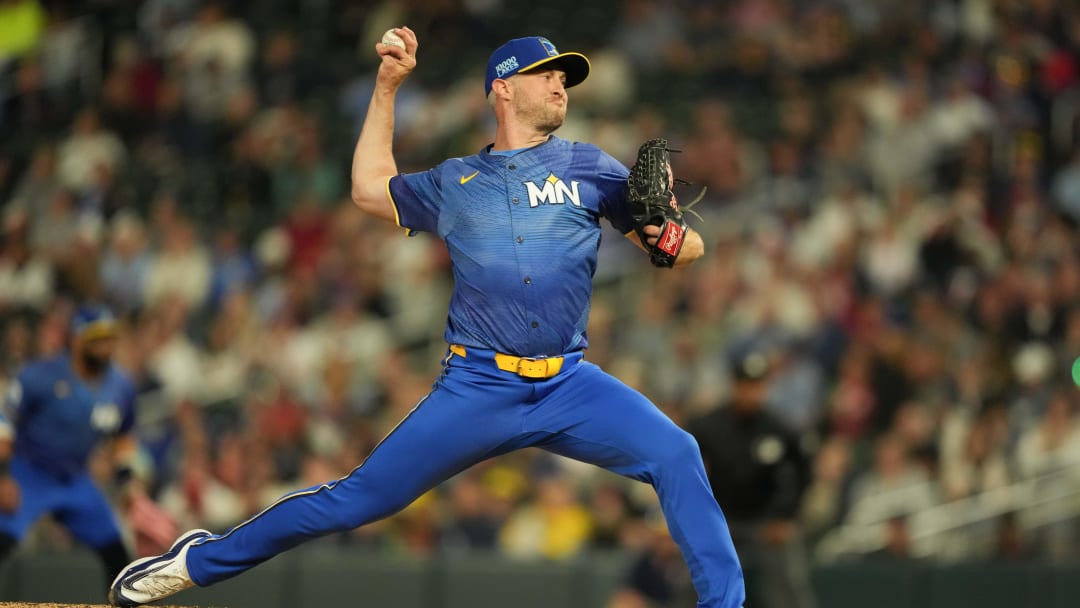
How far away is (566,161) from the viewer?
19.7 ft

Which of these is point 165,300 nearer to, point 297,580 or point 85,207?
point 85,207

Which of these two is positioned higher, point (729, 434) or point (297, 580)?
point (729, 434)

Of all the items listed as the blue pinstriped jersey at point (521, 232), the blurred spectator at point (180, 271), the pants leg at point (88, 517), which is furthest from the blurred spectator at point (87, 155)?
the blue pinstriped jersey at point (521, 232)

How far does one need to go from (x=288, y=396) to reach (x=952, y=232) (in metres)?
5.70

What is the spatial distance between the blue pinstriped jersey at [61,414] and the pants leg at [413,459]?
10.7 ft

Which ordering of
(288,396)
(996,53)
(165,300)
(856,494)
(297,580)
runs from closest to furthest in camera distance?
(297,580)
(856,494)
(288,396)
(165,300)
(996,53)

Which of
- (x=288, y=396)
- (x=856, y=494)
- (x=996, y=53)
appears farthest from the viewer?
(x=996, y=53)

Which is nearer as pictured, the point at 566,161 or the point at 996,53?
the point at 566,161

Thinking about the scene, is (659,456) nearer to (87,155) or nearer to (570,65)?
(570,65)

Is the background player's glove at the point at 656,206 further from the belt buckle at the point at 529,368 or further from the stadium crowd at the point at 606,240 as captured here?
the stadium crowd at the point at 606,240

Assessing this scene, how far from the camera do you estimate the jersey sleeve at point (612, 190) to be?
601 centimetres

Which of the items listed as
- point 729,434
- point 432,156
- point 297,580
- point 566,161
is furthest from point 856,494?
point 566,161

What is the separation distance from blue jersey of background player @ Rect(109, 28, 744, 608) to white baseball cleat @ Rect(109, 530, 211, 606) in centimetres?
1

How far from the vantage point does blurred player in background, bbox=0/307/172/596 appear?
8.57 metres
